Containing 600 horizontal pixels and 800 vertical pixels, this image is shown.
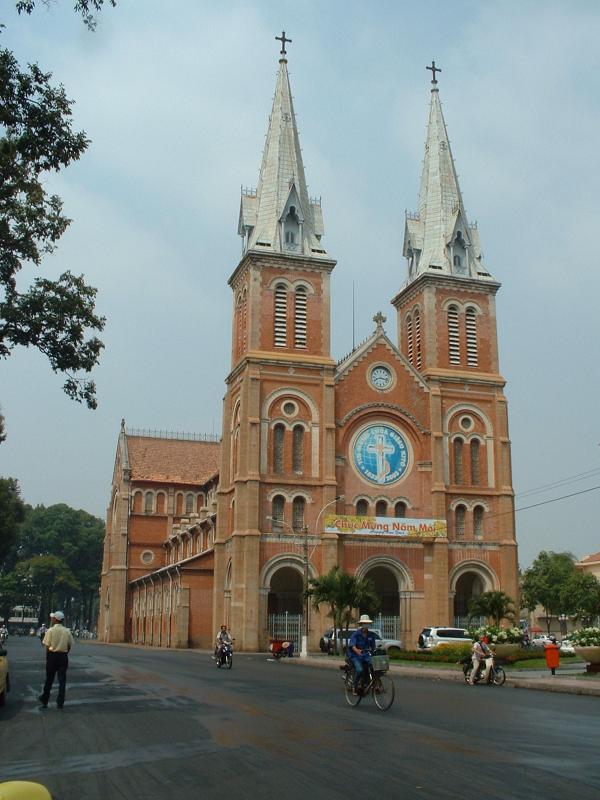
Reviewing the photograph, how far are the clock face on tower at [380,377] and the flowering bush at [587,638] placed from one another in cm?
3143

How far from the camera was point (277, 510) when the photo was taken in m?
52.1

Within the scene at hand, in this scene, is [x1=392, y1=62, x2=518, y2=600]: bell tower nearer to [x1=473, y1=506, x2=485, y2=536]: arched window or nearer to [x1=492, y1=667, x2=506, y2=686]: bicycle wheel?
[x1=473, y1=506, x2=485, y2=536]: arched window

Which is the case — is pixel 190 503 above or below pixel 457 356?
below

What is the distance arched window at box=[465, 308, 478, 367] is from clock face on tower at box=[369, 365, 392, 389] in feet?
18.9

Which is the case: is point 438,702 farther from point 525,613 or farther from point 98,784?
point 525,613

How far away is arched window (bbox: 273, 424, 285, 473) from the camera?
52844 mm

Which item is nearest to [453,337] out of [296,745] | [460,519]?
[460,519]

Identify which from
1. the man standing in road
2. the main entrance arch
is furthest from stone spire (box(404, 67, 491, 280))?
the man standing in road

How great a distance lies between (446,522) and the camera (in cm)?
5412

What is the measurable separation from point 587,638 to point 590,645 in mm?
222

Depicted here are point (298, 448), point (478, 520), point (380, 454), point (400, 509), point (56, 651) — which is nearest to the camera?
point (56, 651)

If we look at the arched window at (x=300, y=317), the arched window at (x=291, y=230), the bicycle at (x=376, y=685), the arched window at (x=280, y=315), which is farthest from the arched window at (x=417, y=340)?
the bicycle at (x=376, y=685)

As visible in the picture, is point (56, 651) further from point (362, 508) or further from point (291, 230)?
point (291, 230)

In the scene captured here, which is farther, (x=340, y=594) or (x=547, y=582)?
(x=547, y=582)
